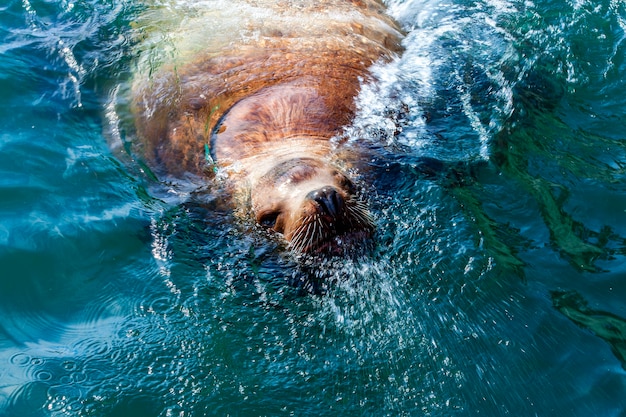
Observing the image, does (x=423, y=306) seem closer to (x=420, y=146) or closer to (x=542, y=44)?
(x=420, y=146)

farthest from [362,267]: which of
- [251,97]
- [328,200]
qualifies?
[251,97]

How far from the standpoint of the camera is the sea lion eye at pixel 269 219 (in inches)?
179

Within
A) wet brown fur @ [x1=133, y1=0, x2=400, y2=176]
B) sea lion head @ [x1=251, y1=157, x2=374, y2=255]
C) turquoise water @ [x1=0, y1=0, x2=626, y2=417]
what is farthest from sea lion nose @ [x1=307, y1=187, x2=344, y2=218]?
wet brown fur @ [x1=133, y1=0, x2=400, y2=176]

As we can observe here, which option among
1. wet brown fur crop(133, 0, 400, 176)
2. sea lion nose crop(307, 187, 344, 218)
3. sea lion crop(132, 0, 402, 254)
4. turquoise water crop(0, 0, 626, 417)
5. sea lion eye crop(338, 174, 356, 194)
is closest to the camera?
turquoise water crop(0, 0, 626, 417)

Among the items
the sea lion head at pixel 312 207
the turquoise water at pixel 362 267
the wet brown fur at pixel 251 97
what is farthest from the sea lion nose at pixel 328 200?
the wet brown fur at pixel 251 97

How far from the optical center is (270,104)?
17.7 feet

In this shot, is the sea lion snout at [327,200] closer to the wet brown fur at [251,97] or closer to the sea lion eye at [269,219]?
the sea lion eye at [269,219]

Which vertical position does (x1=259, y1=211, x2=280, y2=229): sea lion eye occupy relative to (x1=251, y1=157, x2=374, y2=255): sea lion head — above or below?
below

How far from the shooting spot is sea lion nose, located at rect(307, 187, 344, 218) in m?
4.11

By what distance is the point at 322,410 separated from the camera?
3584 mm

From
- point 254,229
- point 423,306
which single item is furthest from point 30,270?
point 423,306

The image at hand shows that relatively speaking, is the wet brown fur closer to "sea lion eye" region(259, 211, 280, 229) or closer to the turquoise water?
the turquoise water

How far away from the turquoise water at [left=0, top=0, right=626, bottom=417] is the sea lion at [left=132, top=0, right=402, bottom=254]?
0.75 feet

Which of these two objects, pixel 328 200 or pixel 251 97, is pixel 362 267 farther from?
pixel 251 97
